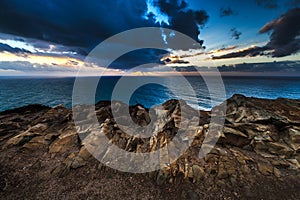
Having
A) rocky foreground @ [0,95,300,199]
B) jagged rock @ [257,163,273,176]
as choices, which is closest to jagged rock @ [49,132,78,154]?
rocky foreground @ [0,95,300,199]

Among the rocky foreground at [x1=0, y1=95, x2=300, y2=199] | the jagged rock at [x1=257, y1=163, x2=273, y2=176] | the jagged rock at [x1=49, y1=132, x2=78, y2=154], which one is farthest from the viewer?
the jagged rock at [x1=49, y1=132, x2=78, y2=154]

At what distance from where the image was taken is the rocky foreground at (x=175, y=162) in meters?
Answer: 9.15

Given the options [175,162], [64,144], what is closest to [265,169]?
[175,162]

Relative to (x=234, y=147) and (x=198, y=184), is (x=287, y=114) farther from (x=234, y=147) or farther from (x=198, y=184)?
(x=198, y=184)

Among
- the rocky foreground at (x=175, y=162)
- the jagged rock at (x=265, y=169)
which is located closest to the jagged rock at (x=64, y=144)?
the rocky foreground at (x=175, y=162)

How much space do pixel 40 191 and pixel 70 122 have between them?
7.52 meters

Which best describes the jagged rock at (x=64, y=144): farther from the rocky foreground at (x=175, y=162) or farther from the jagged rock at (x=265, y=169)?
the jagged rock at (x=265, y=169)

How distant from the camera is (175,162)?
34.7 ft

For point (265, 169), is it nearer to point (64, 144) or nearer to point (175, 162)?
point (175, 162)

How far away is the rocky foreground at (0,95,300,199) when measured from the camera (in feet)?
30.0

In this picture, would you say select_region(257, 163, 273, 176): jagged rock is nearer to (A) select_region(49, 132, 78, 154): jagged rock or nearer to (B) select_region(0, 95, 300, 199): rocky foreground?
(B) select_region(0, 95, 300, 199): rocky foreground

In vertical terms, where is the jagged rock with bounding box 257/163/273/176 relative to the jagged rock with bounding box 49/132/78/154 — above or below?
below

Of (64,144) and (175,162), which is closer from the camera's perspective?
(175,162)

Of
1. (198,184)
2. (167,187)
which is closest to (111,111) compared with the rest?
(167,187)
